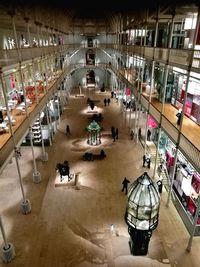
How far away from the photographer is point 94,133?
20922 mm

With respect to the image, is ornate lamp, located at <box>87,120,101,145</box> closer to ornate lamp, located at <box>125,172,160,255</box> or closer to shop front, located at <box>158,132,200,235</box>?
shop front, located at <box>158,132,200,235</box>

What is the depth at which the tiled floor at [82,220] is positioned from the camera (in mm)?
10352

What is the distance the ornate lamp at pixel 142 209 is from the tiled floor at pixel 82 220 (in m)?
1.20

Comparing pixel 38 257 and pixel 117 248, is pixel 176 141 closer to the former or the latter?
pixel 117 248

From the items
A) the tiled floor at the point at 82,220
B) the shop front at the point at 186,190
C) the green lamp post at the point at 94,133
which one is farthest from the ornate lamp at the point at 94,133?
the shop front at the point at 186,190

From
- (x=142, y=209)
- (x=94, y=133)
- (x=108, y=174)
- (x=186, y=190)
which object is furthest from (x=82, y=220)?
(x=94, y=133)

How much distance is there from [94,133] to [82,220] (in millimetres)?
9584

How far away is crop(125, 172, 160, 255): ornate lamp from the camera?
9250 mm

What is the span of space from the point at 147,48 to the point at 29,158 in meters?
11.7

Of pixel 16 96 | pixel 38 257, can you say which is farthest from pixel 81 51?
pixel 38 257

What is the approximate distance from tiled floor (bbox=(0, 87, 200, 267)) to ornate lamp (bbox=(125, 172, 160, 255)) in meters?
1.20

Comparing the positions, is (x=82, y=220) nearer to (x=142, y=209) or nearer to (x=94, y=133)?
(x=142, y=209)

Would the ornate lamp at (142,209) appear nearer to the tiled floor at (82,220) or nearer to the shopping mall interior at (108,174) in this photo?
the shopping mall interior at (108,174)

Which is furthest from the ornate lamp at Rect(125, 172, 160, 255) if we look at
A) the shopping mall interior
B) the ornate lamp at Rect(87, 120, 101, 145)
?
the ornate lamp at Rect(87, 120, 101, 145)
